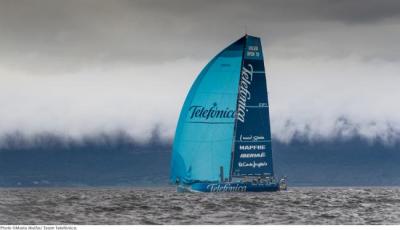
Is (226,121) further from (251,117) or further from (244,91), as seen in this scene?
(244,91)

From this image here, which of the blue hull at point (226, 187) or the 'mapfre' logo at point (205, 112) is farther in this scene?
the blue hull at point (226, 187)

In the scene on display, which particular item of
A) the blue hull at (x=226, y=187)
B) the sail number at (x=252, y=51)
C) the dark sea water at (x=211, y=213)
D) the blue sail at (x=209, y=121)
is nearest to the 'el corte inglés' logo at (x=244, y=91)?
the blue sail at (x=209, y=121)

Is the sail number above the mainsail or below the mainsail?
above

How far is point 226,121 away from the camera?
53.2m

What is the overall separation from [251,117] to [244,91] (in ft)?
5.16

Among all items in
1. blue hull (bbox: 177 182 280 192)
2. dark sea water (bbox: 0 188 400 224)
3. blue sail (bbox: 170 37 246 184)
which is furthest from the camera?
blue hull (bbox: 177 182 280 192)

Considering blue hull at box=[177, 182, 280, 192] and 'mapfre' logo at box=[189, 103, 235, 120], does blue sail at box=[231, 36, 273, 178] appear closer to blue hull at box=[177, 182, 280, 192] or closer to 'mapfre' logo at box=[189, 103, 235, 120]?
blue hull at box=[177, 182, 280, 192]

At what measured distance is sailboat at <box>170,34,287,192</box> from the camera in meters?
52.4

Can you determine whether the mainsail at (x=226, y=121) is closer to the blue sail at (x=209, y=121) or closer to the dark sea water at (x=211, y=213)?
the blue sail at (x=209, y=121)

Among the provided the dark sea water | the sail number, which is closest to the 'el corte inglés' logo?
the sail number

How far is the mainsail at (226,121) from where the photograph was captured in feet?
172

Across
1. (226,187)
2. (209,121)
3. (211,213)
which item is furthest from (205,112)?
(211,213)

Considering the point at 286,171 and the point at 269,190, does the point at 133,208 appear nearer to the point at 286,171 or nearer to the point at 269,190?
the point at 269,190

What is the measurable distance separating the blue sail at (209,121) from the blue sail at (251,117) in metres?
0.44
